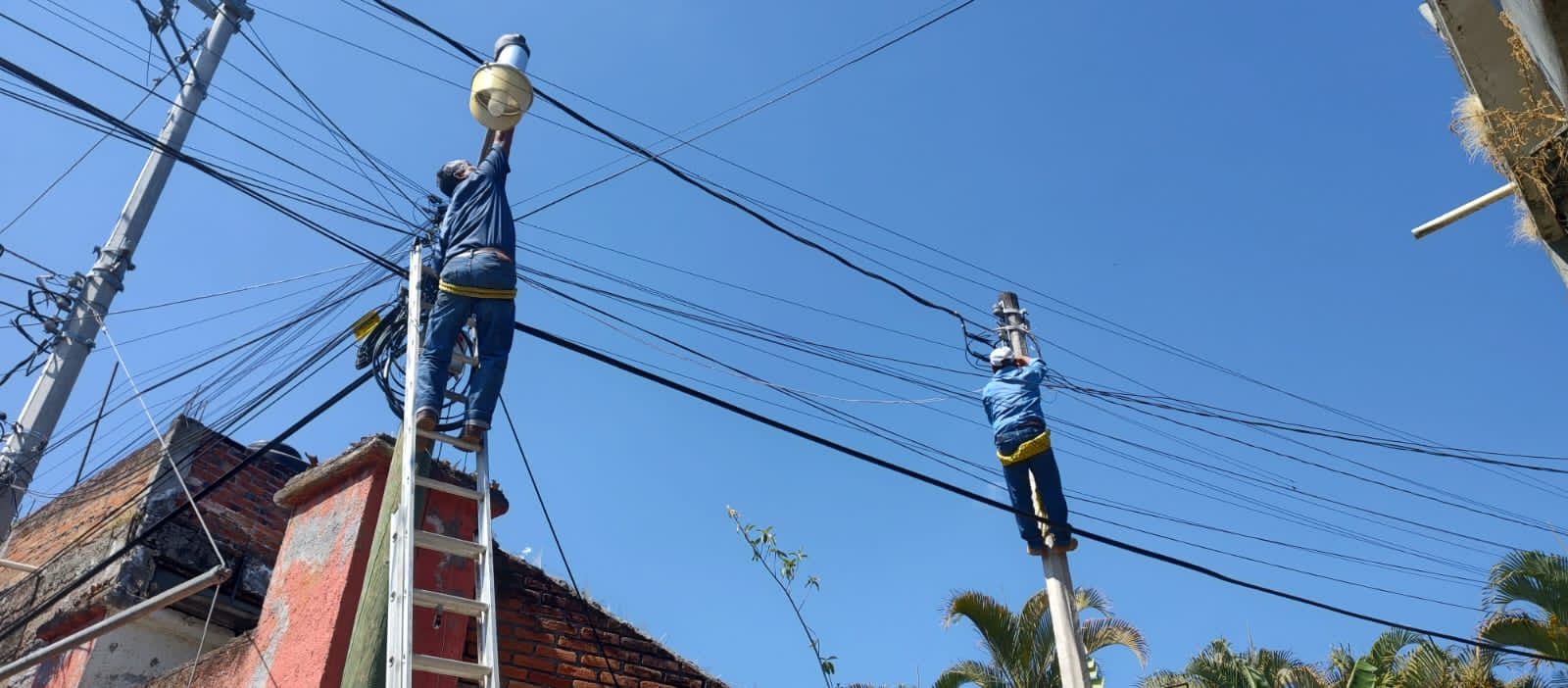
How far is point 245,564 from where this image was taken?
30.1 ft

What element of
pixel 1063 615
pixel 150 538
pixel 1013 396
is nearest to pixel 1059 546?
pixel 1063 615

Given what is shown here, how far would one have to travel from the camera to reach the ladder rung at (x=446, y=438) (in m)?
5.70

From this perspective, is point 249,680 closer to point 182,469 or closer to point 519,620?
point 519,620

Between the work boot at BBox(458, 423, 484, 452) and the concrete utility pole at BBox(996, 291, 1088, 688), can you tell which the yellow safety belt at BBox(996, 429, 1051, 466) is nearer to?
the concrete utility pole at BBox(996, 291, 1088, 688)

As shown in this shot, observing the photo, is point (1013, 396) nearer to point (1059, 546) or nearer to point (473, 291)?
point (1059, 546)

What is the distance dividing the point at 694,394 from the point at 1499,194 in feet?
16.3

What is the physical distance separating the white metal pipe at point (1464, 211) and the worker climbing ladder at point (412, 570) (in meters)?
5.72

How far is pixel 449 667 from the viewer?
4711mm

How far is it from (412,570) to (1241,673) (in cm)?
1286

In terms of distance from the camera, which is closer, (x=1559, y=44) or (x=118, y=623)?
(x=1559, y=44)

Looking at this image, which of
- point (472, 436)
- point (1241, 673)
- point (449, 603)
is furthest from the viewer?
point (1241, 673)

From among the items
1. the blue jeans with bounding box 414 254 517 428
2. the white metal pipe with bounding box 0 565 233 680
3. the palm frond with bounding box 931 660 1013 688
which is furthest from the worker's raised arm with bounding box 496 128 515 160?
the palm frond with bounding box 931 660 1013 688

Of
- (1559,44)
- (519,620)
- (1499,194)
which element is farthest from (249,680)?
(1499,194)

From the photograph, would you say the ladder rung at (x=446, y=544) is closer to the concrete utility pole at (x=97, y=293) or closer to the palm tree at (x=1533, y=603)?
the concrete utility pole at (x=97, y=293)
